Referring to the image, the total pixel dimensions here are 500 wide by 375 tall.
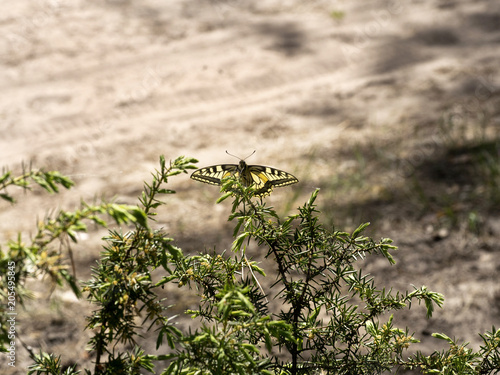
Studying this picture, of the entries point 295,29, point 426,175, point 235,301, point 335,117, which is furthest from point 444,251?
point 295,29

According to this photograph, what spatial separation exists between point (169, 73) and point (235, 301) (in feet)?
20.9

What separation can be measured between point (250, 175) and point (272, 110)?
184 inches

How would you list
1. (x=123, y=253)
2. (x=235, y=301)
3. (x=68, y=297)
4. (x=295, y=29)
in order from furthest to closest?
(x=295, y=29) < (x=68, y=297) < (x=123, y=253) < (x=235, y=301)

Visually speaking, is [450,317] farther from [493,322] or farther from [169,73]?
[169,73]

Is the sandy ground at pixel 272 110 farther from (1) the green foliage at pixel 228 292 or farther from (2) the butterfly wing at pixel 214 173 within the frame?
(2) the butterfly wing at pixel 214 173

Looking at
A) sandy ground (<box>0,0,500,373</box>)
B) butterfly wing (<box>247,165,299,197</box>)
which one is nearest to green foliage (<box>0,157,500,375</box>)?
butterfly wing (<box>247,165,299,197</box>)

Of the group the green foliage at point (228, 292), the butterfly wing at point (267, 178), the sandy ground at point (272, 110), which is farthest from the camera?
the sandy ground at point (272, 110)

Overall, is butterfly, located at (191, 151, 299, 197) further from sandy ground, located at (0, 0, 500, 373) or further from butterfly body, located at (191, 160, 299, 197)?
sandy ground, located at (0, 0, 500, 373)

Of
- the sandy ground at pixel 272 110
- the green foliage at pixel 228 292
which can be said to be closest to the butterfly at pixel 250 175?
the green foliage at pixel 228 292

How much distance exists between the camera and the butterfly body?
151 centimetres

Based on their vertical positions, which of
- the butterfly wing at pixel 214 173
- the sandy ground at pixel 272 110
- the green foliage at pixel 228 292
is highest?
the butterfly wing at pixel 214 173

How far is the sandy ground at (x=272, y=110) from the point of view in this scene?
391 centimetres

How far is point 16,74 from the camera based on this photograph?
716 cm

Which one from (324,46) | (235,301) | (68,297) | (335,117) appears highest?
(235,301)
